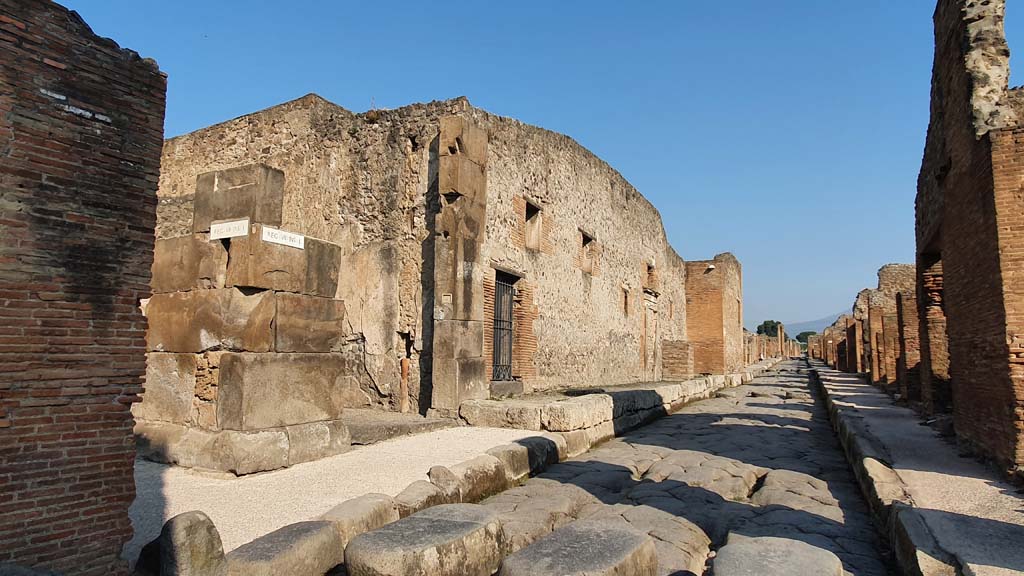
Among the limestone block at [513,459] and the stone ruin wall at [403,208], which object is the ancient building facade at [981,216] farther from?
the stone ruin wall at [403,208]

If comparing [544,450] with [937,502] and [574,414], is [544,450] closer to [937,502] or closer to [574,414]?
[574,414]

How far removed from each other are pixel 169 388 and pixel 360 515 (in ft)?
10.4

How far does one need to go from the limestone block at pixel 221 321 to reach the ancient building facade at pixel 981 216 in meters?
6.54

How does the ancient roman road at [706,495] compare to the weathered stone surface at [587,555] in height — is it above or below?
below

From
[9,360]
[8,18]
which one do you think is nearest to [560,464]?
[9,360]

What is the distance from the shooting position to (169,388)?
5844 mm

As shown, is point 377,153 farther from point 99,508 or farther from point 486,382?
point 99,508

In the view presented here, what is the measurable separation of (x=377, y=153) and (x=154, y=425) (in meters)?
4.81

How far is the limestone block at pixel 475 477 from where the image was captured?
15.8 ft

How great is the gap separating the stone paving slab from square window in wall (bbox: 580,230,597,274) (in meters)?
6.11

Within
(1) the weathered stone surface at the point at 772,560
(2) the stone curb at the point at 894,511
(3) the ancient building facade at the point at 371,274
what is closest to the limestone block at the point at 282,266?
(3) the ancient building facade at the point at 371,274

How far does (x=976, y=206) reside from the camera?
5945 millimetres

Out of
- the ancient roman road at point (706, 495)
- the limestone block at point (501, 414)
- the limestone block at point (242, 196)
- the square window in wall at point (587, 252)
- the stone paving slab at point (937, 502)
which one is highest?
the square window in wall at point (587, 252)

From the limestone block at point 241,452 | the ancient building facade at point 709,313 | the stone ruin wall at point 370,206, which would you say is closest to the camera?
the limestone block at point 241,452
